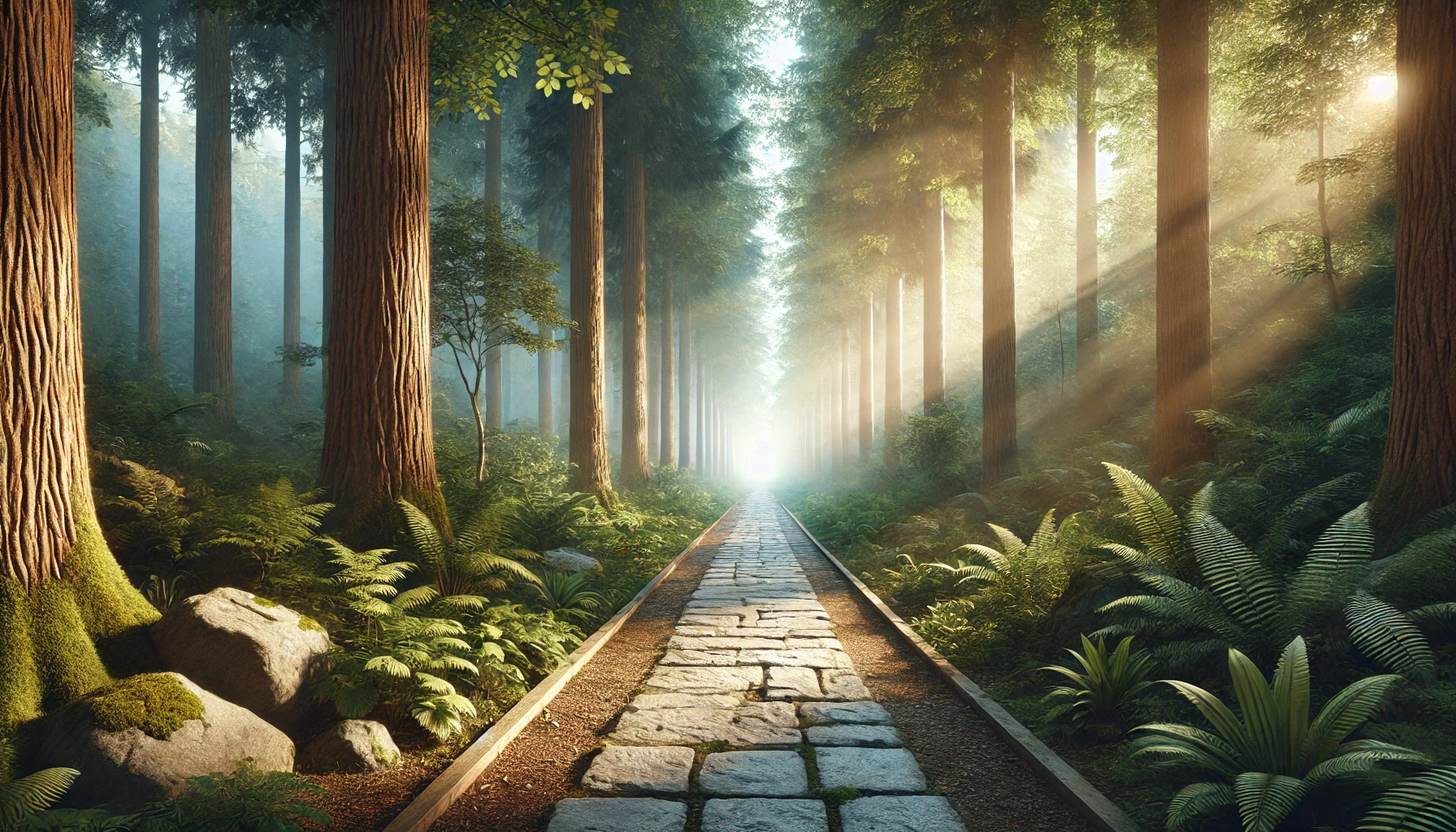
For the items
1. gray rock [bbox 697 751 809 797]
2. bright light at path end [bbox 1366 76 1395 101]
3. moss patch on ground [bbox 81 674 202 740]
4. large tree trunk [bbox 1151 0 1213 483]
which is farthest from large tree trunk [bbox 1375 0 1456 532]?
bright light at path end [bbox 1366 76 1395 101]

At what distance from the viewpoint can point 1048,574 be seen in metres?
6.12

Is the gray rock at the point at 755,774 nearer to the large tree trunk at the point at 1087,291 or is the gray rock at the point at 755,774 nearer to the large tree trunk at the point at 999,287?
the large tree trunk at the point at 999,287

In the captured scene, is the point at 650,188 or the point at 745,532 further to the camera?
the point at 650,188

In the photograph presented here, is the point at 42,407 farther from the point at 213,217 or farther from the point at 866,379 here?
the point at 866,379

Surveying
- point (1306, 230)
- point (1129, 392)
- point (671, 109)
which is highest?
point (671, 109)

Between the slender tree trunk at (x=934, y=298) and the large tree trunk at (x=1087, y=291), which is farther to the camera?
the slender tree trunk at (x=934, y=298)

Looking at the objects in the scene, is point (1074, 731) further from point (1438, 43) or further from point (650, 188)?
point (650, 188)

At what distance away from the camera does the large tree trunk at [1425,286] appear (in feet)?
15.0

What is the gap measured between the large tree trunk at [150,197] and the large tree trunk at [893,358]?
20.4 metres

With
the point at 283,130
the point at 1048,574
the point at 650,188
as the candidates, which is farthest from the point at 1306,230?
the point at 283,130

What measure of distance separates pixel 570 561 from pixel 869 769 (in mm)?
5497

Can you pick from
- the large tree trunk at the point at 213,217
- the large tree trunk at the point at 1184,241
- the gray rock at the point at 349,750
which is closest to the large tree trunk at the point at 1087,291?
the large tree trunk at the point at 1184,241

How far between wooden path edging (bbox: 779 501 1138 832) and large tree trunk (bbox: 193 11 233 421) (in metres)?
16.0

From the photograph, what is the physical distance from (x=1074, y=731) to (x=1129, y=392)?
14.3 meters
